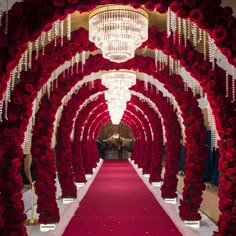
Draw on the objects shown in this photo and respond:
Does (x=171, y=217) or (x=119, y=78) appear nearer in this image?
(x=171, y=217)

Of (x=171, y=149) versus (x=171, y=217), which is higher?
(x=171, y=149)

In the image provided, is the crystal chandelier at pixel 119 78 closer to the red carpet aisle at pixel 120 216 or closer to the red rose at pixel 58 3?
the red carpet aisle at pixel 120 216

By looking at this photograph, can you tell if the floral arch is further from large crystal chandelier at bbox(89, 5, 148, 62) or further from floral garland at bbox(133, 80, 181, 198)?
floral garland at bbox(133, 80, 181, 198)

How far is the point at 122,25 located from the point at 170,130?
5.86 metres

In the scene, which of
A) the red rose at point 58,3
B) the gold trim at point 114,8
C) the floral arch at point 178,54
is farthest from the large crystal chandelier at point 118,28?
the red rose at point 58,3

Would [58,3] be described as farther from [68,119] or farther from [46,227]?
[68,119]

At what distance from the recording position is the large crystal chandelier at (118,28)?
5.50 metres

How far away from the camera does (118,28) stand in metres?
5.45

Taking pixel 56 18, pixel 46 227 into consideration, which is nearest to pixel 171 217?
pixel 46 227

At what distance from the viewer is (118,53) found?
5793mm

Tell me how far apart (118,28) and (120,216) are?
468cm

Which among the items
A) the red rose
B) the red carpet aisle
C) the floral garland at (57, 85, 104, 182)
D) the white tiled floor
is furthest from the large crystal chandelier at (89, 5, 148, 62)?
the floral garland at (57, 85, 104, 182)

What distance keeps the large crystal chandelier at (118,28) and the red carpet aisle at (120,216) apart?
3.20 meters

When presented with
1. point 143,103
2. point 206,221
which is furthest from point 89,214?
point 143,103
